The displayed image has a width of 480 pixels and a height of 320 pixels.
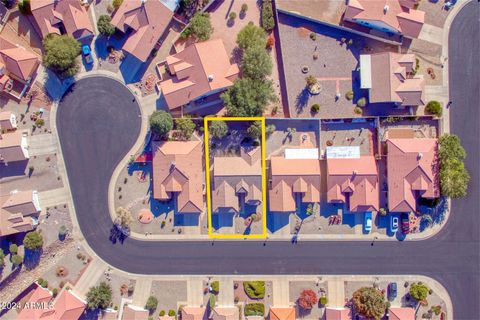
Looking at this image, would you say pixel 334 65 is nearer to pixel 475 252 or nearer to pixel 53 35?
pixel 475 252

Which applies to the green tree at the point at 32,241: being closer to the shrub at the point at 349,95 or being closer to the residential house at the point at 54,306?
the residential house at the point at 54,306

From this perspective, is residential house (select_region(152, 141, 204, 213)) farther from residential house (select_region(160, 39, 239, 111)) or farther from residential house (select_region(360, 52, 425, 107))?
residential house (select_region(360, 52, 425, 107))

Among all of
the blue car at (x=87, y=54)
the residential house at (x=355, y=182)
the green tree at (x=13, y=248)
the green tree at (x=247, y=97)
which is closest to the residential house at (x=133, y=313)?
the green tree at (x=13, y=248)

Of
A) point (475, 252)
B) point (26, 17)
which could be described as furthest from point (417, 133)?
point (26, 17)

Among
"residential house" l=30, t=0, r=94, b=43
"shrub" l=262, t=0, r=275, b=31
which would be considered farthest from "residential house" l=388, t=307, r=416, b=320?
"residential house" l=30, t=0, r=94, b=43

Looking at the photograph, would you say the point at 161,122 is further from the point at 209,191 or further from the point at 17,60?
the point at 17,60

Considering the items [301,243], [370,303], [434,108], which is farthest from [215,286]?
[434,108]
